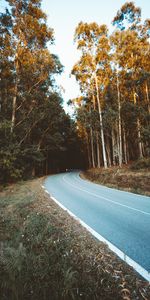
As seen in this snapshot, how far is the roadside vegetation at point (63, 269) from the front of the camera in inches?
116

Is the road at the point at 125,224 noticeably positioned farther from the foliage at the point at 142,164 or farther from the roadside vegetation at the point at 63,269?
the foliage at the point at 142,164

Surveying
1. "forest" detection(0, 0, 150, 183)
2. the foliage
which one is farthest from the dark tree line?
the foliage

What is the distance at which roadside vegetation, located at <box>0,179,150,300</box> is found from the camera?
2.95 metres

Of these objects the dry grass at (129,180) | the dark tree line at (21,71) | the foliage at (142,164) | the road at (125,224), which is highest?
the dark tree line at (21,71)

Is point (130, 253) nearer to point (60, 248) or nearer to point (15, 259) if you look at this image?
point (60, 248)

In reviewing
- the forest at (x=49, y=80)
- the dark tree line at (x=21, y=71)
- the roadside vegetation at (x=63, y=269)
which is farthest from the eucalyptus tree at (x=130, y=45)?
the roadside vegetation at (x=63, y=269)

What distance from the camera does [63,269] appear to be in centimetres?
347

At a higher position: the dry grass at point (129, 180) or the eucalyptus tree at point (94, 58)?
the eucalyptus tree at point (94, 58)

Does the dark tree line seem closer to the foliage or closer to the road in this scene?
the road

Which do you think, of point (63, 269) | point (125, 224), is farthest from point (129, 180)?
point (63, 269)

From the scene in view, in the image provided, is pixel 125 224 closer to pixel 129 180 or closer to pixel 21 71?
pixel 129 180

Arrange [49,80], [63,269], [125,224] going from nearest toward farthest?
[63,269] → [125,224] → [49,80]

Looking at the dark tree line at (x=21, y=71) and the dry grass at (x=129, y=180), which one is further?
A: the dark tree line at (x=21, y=71)

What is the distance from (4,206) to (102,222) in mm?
5175
